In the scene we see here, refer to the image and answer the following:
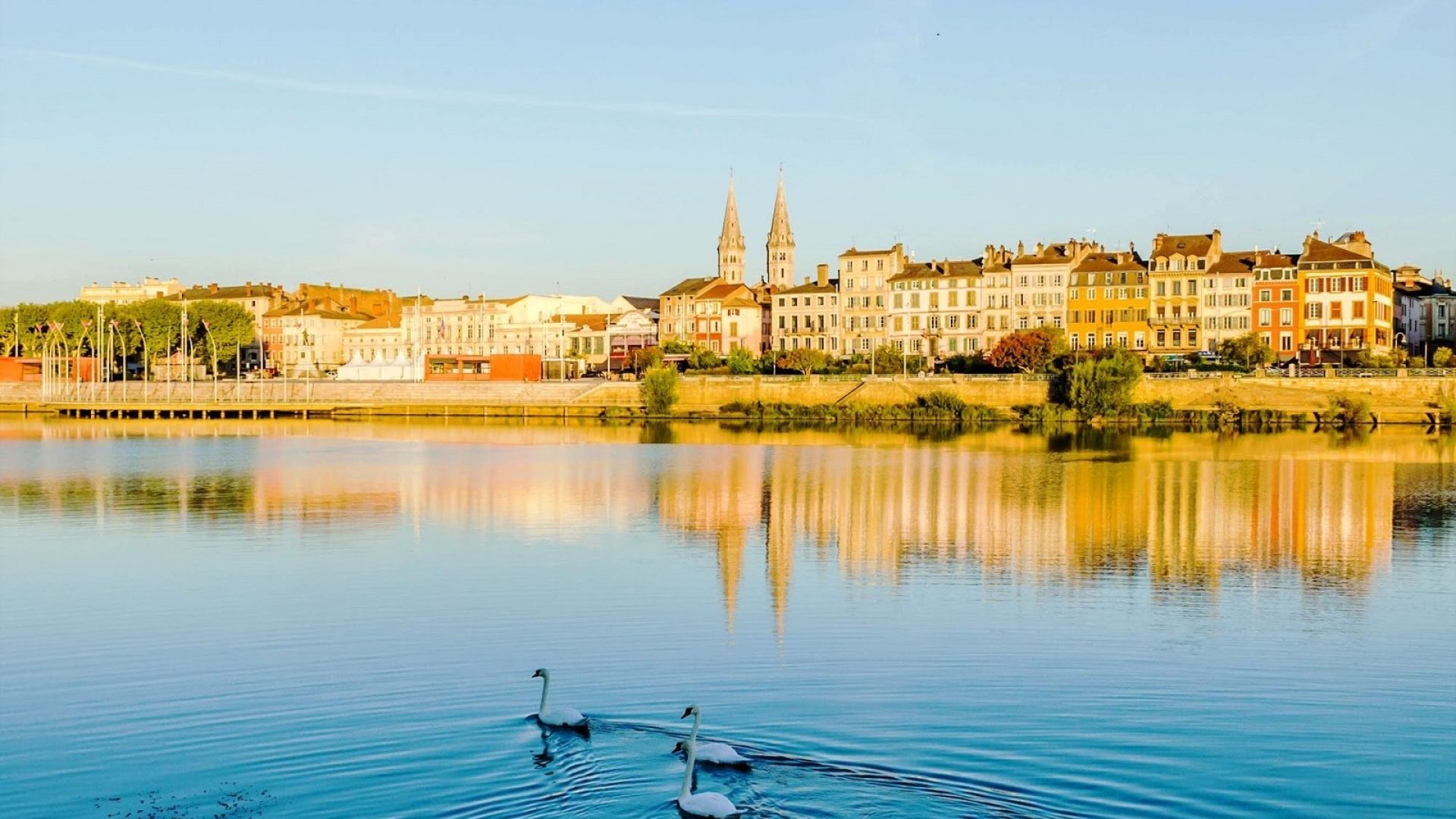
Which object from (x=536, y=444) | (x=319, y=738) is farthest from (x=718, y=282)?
(x=319, y=738)

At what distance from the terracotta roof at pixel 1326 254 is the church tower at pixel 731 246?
3251 inches

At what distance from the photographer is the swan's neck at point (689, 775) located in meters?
13.6

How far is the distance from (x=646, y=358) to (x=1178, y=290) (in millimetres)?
41509

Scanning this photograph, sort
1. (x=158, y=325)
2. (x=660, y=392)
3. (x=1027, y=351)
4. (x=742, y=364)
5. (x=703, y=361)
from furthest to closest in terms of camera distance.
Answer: (x=158, y=325), (x=703, y=361), (x=742, y=364), (x=1027, y=351), (x=660, y=392)

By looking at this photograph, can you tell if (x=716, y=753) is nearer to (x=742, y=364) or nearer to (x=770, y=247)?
(x=742, y=364)

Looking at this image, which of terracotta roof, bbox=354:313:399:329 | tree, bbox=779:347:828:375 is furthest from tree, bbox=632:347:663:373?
terracotta roof, bbox=354:313:399:329

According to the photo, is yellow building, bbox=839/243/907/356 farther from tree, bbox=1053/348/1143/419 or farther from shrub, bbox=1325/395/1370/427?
shrub, bbox=1325/395/1370/427

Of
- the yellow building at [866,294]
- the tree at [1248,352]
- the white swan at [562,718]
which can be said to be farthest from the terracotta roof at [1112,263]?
the white swan at [562,718]

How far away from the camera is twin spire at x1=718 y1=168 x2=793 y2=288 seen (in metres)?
173

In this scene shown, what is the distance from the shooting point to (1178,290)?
346 feet

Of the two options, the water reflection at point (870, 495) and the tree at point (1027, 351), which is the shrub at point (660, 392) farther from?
the water reflection at point (870, 495)

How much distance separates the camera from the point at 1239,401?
89000 millimetres

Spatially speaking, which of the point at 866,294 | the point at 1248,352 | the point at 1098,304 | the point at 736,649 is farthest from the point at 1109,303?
the point at 736,649

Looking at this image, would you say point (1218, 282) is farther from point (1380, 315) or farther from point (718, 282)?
point (718, 282)
